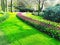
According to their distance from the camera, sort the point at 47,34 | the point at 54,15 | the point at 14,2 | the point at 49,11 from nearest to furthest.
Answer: the point at 47,34 < the point at 54,15 < the point at 49,11 < the point at 14,2

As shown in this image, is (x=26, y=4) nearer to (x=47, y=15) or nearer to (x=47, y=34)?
(x=47, y=15)

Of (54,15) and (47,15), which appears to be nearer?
(54,15)

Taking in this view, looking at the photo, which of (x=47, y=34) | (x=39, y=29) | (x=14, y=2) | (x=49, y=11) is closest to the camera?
(x=47, y=34)

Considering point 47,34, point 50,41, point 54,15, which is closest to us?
point 50,41

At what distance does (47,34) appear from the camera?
14.4 meters

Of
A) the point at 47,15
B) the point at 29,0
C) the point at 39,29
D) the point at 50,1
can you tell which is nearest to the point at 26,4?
the point at 29,0

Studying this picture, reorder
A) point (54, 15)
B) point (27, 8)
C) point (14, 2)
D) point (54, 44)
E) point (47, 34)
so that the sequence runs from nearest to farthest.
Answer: point (54, 44), point (47, 34), point (54, 15), point (27, 8), point (14, 2)

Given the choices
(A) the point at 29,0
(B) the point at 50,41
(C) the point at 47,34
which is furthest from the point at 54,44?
(A) the point at 29,0

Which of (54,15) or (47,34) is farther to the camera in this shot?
(54,15)

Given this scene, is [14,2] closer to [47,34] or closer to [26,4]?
[26,4]

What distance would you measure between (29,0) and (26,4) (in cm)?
151

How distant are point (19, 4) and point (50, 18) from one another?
36575 mm

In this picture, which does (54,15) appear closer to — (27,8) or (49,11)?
(49,11)

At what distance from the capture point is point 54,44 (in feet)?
37.1
